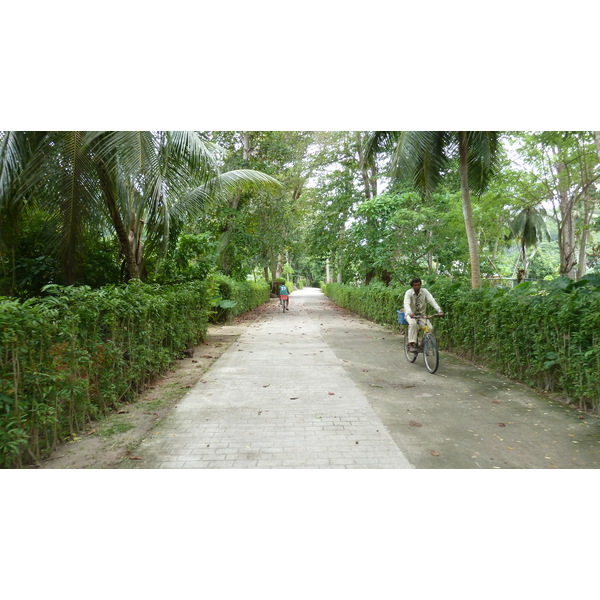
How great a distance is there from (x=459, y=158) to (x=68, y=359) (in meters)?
10.8

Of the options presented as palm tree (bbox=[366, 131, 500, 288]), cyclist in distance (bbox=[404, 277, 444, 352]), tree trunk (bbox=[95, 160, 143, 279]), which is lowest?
cyclist in distance (bbox=[404, 277, 444, 352])

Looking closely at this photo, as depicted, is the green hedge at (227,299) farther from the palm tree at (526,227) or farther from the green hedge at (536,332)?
the palm tree at (526,227)

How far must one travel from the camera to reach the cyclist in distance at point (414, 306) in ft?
25.4

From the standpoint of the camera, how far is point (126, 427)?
178 inches

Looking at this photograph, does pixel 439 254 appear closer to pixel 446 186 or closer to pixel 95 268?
pixel 446 186

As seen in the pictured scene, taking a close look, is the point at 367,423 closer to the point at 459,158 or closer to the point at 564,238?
the point at 459,158

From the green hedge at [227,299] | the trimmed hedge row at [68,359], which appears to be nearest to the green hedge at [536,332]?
the trimmed hedge row at [68,359]

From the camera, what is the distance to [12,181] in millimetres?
6969

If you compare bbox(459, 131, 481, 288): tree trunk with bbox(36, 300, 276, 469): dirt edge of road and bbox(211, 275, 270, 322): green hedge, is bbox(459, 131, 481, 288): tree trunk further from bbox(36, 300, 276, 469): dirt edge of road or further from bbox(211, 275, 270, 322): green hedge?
bbox(211, 275, 270, 322): green hedge

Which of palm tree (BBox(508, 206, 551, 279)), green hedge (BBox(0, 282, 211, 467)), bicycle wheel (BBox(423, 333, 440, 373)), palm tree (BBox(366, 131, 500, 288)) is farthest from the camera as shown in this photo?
palm tree (BBox(508, 206, 551, 279))

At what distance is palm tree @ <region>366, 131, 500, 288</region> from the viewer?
34.0 ft

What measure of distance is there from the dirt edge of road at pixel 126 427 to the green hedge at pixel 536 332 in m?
5.19

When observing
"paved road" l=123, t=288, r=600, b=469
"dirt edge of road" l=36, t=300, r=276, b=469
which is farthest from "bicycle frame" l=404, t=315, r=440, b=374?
"dirt edge of road" l=36, t=300, r=276, b=469

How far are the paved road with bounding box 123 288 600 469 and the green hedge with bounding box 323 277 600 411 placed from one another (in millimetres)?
327
